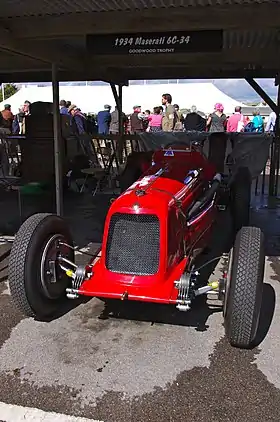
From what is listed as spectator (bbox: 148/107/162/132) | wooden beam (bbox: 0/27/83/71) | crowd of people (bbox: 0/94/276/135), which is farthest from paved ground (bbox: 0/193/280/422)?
spectator (bbox: 148/107/162/132)

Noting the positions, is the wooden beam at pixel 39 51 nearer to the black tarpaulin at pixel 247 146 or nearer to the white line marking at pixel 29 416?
the black tarpaulin at pixel 247 146

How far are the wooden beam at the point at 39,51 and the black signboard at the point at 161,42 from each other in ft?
2.76

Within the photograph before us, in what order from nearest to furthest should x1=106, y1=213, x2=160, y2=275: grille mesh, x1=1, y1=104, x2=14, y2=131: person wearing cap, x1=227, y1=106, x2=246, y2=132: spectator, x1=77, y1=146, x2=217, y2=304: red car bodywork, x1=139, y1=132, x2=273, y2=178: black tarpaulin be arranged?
x1=77, y1=146, x2=217, y2=304: red car bodywork, x1=106, y1=213, x2=160, y2=275: grille mesh, x1=139, y1=132, x2=273, y2=178: black tarpaulin, x1=227, y1=106, x2=246, y2=132: spectator, x1=1, y1=104, x2=14, y2=131: person wearing cap

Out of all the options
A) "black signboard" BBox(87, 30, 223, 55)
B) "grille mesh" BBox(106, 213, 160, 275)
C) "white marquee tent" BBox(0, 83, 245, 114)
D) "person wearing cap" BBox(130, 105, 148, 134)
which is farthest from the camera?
"white marquee tent" BBox(0, 83, 245, 114)

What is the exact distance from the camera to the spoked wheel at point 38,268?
339 cm

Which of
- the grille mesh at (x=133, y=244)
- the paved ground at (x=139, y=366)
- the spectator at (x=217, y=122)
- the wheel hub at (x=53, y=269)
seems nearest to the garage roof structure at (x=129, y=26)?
the grille mesh at (x=133, y=244)

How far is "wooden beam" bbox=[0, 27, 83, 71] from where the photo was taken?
16.4ft

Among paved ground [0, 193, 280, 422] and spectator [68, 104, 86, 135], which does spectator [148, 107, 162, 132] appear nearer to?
spectator [68, 104, 86, 135]

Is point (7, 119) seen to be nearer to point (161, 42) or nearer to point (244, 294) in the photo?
point (161, 42)

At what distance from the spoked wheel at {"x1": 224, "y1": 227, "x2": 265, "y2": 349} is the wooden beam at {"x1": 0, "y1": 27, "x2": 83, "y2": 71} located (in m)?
3.50

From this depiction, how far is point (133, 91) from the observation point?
67.4 feet

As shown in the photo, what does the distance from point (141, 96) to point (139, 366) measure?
59.3 ft

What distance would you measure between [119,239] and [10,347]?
112 centimetres

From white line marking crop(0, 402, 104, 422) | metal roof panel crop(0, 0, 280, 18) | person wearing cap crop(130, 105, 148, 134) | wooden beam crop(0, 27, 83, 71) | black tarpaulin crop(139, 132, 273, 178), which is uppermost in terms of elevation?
metal roof panel crop(0, 0, 280, 18)
